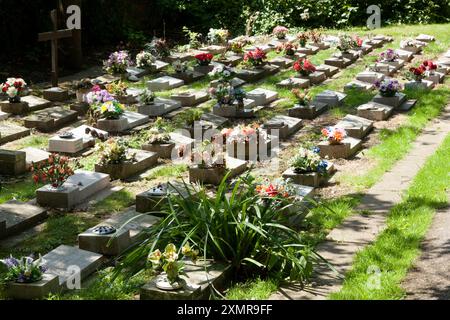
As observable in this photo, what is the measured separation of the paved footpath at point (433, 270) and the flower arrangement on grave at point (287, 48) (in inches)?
437

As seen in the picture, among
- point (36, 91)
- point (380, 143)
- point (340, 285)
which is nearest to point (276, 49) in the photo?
point (36, 91)

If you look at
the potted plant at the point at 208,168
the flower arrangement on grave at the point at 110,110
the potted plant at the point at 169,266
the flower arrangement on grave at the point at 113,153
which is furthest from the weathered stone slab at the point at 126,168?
the potted plant at the point at 169,266

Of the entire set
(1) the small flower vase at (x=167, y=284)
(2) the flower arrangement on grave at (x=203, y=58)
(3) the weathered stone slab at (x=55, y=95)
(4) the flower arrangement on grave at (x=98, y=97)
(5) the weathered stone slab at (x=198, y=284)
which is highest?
(2) the flower arrangement on grave at (x=203, y=58)

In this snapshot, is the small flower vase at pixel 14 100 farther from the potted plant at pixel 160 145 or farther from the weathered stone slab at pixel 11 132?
the potted plant at pixel 160 145

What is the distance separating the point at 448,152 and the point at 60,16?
10002 millimetres

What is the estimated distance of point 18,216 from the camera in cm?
910

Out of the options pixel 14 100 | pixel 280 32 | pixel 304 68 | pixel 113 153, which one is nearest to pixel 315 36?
pixel 280 32

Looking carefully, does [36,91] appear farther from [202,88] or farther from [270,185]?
[270,185]

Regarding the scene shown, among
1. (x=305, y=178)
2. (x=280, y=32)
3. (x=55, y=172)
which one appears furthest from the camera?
(x=280, y=32)

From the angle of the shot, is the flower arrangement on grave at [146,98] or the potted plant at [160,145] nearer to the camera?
the potted plant at [160,145]

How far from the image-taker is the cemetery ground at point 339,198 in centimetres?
721

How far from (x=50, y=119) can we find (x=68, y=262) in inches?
238

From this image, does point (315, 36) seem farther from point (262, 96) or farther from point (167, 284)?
point (167, 284)

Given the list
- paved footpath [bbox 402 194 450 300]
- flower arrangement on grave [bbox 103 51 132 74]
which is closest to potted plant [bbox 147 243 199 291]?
Result: paved footpath [bbox 402 194 450 300]
